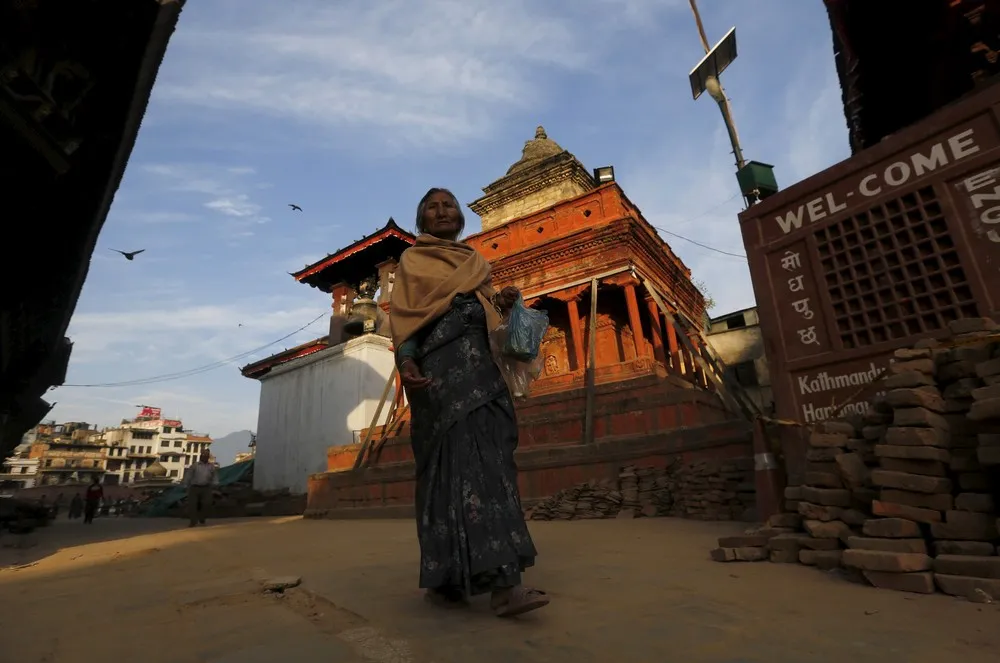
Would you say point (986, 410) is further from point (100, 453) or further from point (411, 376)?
point (100, 453)

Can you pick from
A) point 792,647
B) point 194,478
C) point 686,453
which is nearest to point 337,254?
point 194,478

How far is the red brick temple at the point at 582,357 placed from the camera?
7312 mm

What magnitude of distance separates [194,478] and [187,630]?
1145cm

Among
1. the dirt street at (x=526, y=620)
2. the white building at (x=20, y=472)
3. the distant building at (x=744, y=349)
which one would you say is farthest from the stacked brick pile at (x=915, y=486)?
the white building at (x=20, y=472)

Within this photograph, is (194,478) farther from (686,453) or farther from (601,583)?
(601,583)

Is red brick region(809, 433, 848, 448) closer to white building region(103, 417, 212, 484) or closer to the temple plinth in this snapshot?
the temple plinth

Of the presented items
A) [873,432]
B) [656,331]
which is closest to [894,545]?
[873,432]

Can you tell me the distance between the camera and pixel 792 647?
1512 mm

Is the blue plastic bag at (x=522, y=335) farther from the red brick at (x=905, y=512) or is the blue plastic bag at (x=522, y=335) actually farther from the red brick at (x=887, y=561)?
the red brick at (x=905, y=512)

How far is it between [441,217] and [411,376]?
0.90 metres

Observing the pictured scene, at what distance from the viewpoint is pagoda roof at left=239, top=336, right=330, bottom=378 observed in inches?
856

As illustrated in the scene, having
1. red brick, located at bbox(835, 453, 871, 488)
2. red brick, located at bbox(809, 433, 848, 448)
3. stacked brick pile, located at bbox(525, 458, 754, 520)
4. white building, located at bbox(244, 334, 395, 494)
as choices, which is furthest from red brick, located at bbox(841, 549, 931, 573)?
white building, located at bbox(244, 334, 395, 494)

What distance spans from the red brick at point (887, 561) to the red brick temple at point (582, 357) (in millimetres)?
3811

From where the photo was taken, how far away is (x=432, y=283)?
8.18 feet
